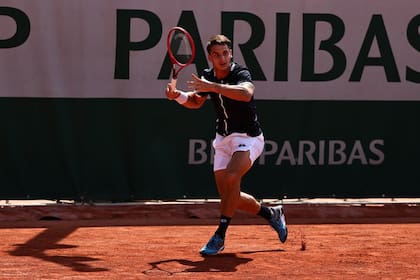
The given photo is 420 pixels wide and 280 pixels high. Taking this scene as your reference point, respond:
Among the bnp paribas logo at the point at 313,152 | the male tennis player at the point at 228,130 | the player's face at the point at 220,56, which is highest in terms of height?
the player's face at the point at 220,56

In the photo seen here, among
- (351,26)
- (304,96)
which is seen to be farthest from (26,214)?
(351,26)

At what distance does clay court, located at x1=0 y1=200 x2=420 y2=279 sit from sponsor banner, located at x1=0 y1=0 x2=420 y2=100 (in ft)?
3.53

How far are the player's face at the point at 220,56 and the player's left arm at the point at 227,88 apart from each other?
170 mm

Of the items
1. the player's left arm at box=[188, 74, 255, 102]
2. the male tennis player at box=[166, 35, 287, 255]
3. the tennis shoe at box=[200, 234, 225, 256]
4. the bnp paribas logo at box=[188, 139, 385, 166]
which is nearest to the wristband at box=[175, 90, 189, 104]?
the male tennis player at box=[166, 35, 287, 255]

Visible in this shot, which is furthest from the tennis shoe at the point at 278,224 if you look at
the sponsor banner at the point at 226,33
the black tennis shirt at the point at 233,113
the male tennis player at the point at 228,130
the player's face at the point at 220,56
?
the sponsor banner at the point at 226,33

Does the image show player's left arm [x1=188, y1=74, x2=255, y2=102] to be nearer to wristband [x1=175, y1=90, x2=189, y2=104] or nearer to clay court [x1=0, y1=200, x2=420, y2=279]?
wristband [x1=175, y1=90, x2=189, y2=104]

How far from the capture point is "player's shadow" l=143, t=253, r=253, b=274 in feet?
20.5

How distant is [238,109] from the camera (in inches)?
269

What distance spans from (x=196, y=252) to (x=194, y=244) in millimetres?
446

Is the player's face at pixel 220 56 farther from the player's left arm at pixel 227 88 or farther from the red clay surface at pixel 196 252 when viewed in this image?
the red clay surface at pixel 196 252

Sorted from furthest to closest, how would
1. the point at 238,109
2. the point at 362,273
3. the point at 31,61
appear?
the point at 31,61
the point at 238,109
the point at 362,273

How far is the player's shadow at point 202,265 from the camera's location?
20.5 feet

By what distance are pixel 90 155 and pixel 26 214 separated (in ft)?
2.51

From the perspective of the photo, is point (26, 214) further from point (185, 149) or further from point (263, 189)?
point (263, 189)
